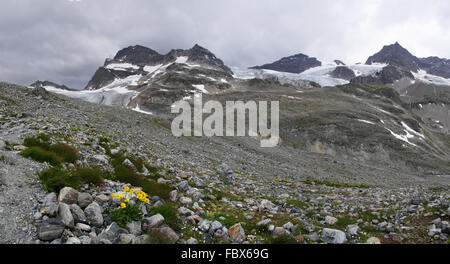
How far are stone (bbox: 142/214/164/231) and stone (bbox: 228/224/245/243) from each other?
2088mm

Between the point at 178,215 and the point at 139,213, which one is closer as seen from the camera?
the point at 139,213

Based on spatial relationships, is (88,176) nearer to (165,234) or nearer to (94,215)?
(94,215)

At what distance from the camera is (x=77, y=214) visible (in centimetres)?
582

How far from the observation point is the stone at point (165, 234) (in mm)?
5939

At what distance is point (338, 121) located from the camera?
75.2 metres

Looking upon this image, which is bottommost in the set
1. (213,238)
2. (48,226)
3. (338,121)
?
(213,238)

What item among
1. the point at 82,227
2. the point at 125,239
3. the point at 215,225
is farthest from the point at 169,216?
the point at 82,227

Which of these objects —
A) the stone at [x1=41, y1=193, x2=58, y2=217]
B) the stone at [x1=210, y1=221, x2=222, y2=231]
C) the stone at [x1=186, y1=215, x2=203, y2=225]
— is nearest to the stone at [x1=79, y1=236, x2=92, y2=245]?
the stone at [x1=41, y1=193, x2=58, y2=217]

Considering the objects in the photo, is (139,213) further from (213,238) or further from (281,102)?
(281,102)

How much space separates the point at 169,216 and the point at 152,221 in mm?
619

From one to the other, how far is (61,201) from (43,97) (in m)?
32.8

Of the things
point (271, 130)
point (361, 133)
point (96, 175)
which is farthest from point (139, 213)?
point (361, 133)

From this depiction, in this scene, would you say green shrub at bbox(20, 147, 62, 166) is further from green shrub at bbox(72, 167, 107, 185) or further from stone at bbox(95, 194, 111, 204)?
stone at bbox(95, 194, 111, 204)
